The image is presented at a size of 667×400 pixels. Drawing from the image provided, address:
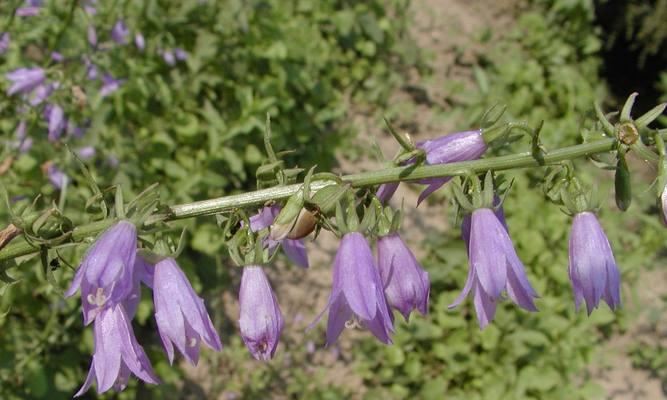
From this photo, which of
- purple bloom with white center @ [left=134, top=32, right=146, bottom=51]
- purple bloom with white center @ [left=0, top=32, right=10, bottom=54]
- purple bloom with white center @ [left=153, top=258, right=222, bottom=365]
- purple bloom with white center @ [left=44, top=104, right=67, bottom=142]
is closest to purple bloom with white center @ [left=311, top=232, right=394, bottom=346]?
purple bloom with white center @ [left=153, top=258, right=222, bottom=365]

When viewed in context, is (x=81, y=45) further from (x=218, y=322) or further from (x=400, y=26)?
(x=400, y=26)

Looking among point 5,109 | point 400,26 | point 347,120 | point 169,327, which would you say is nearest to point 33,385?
point 5,109

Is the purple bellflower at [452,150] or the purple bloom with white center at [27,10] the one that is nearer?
the purple bellflower at [452,150]

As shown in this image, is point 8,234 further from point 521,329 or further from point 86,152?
point 521,329

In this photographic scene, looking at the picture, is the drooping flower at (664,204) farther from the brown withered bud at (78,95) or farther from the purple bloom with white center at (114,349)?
the brown withered bud at (78,95)

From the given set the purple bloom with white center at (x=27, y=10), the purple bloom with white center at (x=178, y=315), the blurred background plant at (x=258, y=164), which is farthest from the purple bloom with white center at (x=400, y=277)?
the purple bloom with white center at (x=27, y=10)

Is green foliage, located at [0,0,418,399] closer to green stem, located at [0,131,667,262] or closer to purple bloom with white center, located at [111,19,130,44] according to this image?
purple bloom with white center, located at [111,19,130,44]
